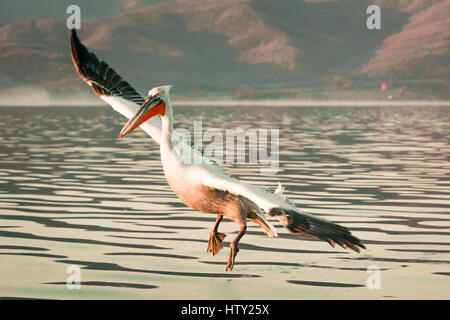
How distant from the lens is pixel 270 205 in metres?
9.33

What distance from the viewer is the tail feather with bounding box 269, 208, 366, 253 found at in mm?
9359

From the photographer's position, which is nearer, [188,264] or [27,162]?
[188,264]

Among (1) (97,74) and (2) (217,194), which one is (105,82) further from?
(2) (217,194)

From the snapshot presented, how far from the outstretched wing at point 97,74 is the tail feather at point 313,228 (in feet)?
14.8

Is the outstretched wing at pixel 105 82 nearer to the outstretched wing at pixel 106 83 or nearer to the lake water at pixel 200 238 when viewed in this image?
the outstretched wing at pixel 106 83

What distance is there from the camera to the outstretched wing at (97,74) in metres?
13.2

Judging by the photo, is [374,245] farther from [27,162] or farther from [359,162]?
[27,162]

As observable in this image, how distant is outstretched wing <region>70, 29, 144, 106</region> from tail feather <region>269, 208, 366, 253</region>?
451cm

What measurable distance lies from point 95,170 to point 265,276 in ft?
52.3

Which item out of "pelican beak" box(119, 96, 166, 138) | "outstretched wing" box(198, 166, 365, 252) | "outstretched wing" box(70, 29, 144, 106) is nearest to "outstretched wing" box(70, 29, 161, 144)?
"outstretched wing" box(70, 29, 144, 106)

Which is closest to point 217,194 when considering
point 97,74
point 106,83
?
point 106,83

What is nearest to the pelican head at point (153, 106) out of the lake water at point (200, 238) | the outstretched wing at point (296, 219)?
the outstretched wing at point (296, 219)
